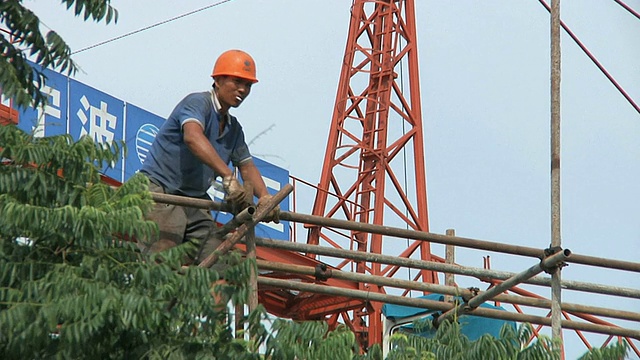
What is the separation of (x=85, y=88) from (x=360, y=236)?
953 cm

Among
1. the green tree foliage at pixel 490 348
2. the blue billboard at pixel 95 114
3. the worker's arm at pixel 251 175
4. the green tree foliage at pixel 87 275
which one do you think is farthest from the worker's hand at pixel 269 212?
the blue billboard at pixel 95 114

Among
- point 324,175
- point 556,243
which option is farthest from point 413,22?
point 556,243

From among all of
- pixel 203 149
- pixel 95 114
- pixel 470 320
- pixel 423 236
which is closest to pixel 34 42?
pixel 203 149

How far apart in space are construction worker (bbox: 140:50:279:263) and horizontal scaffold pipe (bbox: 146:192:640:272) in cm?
24

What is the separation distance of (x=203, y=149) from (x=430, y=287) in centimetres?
283

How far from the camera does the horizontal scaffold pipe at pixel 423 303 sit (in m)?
12.5

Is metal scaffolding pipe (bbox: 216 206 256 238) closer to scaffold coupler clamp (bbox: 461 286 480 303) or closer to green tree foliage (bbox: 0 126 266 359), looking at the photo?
green tree foliage (bbox: 0 126 266 359)

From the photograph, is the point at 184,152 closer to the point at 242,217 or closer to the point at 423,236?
the point at 242,217

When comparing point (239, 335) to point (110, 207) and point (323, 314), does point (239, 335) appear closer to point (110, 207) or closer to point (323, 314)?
point (110, 207)

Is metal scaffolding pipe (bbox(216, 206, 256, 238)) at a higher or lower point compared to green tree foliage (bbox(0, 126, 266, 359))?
higher

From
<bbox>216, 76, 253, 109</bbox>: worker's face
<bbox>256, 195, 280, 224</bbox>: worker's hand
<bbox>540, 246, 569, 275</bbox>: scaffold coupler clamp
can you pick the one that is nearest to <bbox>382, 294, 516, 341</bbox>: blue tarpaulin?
<bbox>540, 246, 569, 275</bbox>: scaffold coupler clamp

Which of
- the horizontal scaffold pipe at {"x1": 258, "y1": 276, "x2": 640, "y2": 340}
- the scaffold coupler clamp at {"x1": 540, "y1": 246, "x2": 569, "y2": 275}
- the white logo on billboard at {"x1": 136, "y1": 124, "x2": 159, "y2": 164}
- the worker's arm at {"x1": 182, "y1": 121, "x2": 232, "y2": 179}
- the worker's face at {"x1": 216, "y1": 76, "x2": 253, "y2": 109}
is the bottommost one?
the horizontal scaffold pipe at {"x1": 258, "y1": 276, "x2": 640, "y2": 340}

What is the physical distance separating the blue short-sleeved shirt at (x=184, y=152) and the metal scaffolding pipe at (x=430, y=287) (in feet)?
2.84

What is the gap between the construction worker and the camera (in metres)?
11.7
